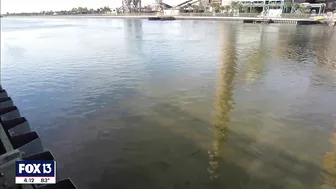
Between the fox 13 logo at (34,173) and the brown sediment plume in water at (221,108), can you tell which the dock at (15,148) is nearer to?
the fox 13 logo at (34,173)

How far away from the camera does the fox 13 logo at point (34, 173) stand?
231 inches

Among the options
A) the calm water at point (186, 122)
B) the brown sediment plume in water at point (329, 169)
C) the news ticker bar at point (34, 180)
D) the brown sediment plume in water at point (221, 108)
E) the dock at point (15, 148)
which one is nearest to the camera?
the news ticker bar at point (34, 180)

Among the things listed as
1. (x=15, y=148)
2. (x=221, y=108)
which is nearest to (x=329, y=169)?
(x=221, y=108)

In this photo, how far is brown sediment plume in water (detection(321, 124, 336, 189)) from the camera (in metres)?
8.22

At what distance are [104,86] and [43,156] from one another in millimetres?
10798

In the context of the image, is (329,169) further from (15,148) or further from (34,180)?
(15,148)

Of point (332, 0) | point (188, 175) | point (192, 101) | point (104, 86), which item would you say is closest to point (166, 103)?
point (192, 101)

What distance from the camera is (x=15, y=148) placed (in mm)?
8227

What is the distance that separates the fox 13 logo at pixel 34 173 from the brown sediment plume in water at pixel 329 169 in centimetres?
758

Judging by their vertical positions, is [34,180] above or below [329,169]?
above

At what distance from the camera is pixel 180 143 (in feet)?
34.9

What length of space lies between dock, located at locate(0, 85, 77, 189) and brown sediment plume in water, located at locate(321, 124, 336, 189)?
7297 mm

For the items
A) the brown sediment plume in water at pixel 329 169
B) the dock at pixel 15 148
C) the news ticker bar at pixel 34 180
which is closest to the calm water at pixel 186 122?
the brown sediment plume in water at pixel 329 169

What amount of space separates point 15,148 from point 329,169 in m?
9.93
